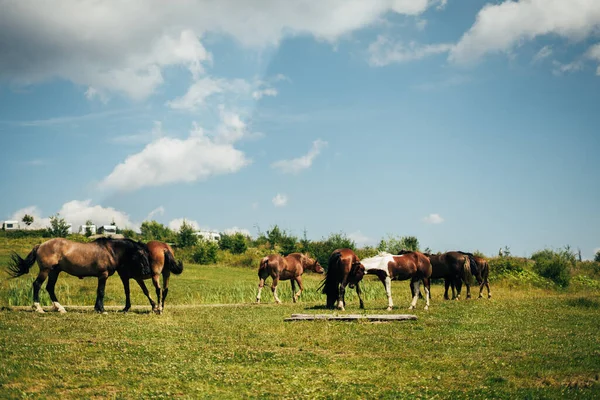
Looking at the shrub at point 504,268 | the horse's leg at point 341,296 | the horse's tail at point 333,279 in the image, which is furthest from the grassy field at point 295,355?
the shrub at point 504,268

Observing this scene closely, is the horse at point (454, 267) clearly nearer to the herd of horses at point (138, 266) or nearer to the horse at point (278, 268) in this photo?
the herd of horses at point (138, 266)

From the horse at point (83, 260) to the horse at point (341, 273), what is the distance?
23.1 feet

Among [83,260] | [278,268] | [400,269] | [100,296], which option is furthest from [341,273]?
[83,260]

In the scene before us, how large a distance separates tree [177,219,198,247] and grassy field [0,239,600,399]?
50.4 m

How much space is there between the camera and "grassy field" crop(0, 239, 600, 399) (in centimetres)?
948

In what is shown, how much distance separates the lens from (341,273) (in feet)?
67.2

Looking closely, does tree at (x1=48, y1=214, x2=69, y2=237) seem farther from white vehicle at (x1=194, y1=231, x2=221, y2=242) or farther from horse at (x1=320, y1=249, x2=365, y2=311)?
horse at (x1=320, y1=249, x2=365, y2=311)

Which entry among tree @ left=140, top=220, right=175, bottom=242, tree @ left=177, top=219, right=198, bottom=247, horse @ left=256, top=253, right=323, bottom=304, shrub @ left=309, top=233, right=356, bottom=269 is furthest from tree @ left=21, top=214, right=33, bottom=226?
horse @ left=256, top=253, right=323, bottom=304

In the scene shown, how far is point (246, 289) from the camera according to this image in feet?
102

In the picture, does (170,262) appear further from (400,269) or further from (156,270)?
(400,269)

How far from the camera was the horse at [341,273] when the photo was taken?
67.0 feet

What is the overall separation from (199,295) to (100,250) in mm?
10605

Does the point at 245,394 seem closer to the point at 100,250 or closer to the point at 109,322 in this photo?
the point at 109,322

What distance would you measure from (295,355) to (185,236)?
59940 millimetres
